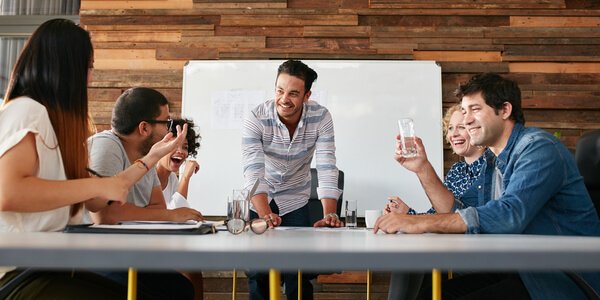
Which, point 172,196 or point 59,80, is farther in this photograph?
point 172,196

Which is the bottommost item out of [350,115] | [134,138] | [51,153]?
[51,153]

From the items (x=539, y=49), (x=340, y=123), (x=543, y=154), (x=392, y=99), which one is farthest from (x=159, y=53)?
(x=543, y=154)

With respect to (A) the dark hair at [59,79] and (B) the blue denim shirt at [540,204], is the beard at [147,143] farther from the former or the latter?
(B) the blue denim shirt at [540,204]

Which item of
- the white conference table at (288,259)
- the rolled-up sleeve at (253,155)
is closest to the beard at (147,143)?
the rolled-up sleeve at (253,155)

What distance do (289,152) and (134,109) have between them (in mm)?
891

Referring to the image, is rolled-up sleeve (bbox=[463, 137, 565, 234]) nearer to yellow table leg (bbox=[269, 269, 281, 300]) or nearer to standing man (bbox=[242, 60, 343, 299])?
yellow table leg (bbox=[269, 269, 281, 300])

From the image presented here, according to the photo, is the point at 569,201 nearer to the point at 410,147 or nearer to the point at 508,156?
the point at 508,156

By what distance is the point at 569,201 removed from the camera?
1533 mm

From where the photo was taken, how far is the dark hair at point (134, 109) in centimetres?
206

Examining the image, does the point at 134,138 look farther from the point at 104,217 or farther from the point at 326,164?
the point at 326,164

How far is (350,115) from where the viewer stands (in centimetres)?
424

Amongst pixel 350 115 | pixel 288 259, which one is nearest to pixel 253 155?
pixel 350 115

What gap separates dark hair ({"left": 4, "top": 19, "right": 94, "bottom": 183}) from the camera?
1.35 meters

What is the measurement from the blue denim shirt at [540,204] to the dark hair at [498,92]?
0.18 m
